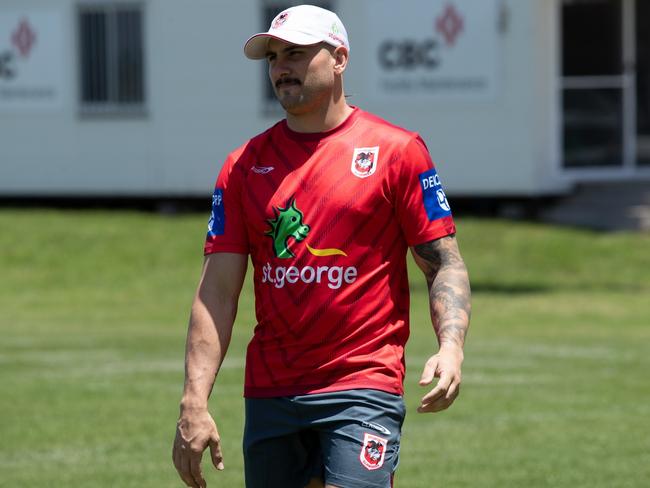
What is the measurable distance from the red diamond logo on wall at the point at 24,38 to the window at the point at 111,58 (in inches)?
37.9

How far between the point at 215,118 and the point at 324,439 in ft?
72.2

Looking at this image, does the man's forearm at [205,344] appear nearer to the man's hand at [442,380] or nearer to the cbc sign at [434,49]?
the man's hand at [442,380]

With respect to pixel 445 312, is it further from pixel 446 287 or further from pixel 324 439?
pixel 324 439

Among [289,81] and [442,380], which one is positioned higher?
[289,81]

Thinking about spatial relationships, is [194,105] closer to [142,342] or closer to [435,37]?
[435,37]

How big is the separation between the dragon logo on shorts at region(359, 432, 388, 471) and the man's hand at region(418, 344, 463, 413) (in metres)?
0.27

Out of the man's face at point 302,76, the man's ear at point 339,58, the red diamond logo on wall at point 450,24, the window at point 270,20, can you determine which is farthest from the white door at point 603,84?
the man's face at point 302,76

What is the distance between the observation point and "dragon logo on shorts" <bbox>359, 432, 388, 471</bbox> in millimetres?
4832

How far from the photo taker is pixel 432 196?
4.96 metres

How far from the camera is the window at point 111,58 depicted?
89.5 ft

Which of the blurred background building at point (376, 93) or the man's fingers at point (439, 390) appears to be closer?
the man's fingers at point (439, 390)

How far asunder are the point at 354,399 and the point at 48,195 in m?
23.8

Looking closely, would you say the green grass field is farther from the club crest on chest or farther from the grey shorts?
the club crest on chest

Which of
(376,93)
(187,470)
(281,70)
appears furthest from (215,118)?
(187,470)
